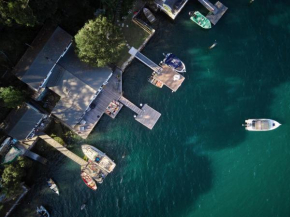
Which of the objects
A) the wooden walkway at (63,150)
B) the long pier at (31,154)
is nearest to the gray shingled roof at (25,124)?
the long pier at (31,154)

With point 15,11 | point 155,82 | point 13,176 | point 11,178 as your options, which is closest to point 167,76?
point 155,82

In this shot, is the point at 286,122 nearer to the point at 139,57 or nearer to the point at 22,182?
the point at 139,57

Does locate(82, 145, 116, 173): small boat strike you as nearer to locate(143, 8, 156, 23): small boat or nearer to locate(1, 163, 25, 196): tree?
locate(1, 163, 25, 196): tree

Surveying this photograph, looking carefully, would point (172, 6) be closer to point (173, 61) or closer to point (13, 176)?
point (173, 61)

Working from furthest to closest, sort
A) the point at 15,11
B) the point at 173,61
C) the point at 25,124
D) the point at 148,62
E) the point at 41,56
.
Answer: the point at 173,61 → the point at 148,62 → the point at 25,124 → the point at 41,56 → the point at 15,11

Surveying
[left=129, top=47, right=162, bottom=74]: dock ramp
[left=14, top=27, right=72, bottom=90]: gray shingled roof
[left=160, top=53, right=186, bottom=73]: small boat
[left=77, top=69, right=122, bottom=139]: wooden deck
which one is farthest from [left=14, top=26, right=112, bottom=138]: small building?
[left=160, top=53, right=186, bottom=73]: small boat
